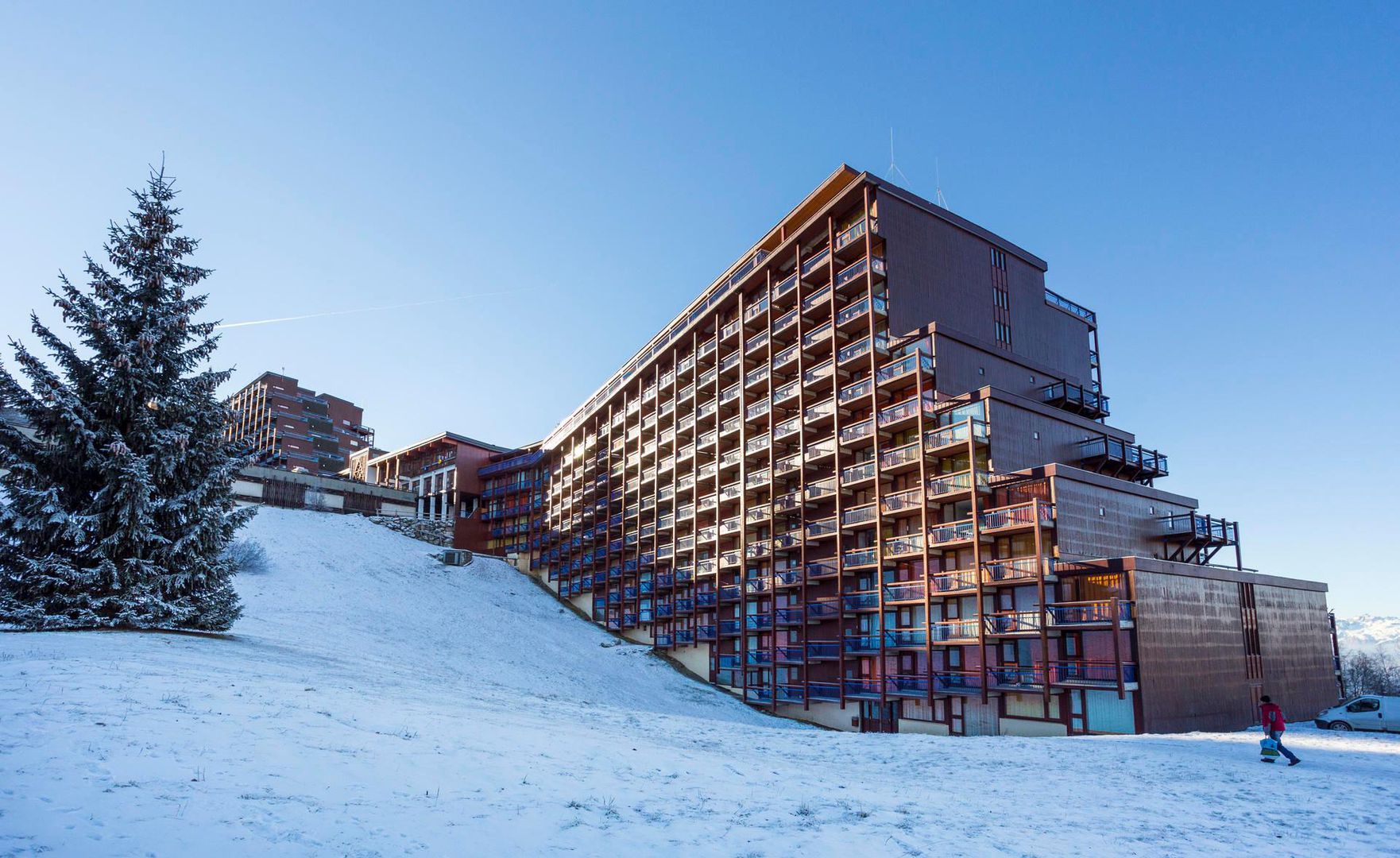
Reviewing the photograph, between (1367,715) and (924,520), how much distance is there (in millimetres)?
18479

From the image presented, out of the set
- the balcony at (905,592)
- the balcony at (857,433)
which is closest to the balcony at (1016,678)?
the balcony at (905,592)

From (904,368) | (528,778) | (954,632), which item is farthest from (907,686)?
(528,778)

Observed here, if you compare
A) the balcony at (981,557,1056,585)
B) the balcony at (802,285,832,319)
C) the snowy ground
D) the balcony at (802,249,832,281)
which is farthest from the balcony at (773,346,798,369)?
the snowy ground

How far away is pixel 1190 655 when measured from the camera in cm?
3203

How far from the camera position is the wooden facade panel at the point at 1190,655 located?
98.8 ft

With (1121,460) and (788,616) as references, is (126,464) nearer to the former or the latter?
(788,616)

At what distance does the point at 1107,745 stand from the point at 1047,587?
396 inches

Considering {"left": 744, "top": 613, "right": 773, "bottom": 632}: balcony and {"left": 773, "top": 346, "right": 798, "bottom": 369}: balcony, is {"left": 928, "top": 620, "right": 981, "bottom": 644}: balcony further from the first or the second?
{"left": 773, "top": 346, "right": 798, "bottom": 369}: balcony

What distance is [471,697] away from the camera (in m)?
24.7

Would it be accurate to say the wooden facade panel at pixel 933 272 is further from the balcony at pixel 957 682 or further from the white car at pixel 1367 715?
the white car at pixel 1367 715

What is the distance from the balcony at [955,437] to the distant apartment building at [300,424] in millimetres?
120824

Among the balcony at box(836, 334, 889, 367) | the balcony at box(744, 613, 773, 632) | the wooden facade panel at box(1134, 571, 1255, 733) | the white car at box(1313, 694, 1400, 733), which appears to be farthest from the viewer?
the balcony at box(744, 613, 773, 632)

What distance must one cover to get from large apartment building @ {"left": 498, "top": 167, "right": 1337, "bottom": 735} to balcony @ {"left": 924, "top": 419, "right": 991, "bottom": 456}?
0.12m

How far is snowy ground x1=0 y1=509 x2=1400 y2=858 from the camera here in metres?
10.2
